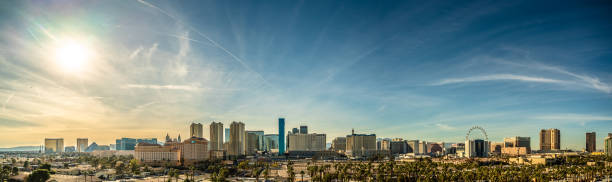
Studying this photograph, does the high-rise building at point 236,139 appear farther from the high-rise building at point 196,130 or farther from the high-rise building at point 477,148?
the high-rise building at point 477,148

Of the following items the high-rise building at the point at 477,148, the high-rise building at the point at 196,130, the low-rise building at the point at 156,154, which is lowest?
the high-rise building at the point at 477,148

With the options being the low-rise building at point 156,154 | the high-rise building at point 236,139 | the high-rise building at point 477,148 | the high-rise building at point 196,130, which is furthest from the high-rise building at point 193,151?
the high-rise building at point 477,148

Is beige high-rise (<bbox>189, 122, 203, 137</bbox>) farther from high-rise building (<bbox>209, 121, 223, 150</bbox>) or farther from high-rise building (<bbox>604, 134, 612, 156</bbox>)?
high-rise building (<bbox>604, 134, 612, 156</bbox>)

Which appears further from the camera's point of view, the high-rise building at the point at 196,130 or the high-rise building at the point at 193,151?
the high-rise building at the point at 196,130

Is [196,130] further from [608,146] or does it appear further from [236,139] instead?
[608,146]

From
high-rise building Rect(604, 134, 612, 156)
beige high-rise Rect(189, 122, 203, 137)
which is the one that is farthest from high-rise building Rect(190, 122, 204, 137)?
high-rise building Rect(604, 134, 612, 156)
